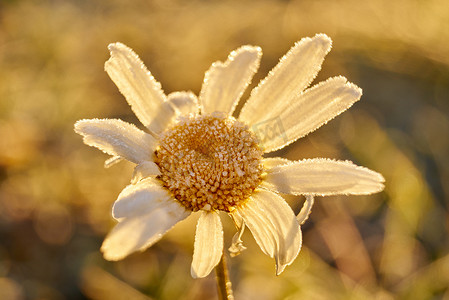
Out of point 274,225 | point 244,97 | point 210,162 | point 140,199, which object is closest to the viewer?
point 140,199

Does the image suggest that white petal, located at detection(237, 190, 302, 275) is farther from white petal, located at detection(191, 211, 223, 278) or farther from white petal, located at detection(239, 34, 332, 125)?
white petal, located at detection(239, 34, 332, 125)

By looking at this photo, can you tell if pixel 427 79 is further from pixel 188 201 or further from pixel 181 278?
pixel 188 201

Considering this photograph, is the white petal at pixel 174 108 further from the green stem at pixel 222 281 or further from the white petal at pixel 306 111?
the green stem at pixel 222 281

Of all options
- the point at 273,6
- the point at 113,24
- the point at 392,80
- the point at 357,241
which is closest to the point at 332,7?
the point at 273,6

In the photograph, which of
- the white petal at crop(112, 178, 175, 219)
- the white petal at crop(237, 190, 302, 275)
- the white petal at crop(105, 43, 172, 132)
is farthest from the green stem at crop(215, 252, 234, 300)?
the white petal at crop(105, 43, 172, 132)

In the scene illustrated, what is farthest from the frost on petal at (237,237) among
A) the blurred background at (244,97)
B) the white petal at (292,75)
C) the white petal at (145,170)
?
the blurred background at (244,97)

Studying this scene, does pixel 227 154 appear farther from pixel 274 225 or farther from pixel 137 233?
pixel 137 233

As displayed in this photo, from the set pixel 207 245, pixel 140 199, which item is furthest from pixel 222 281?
pixel 140 199
